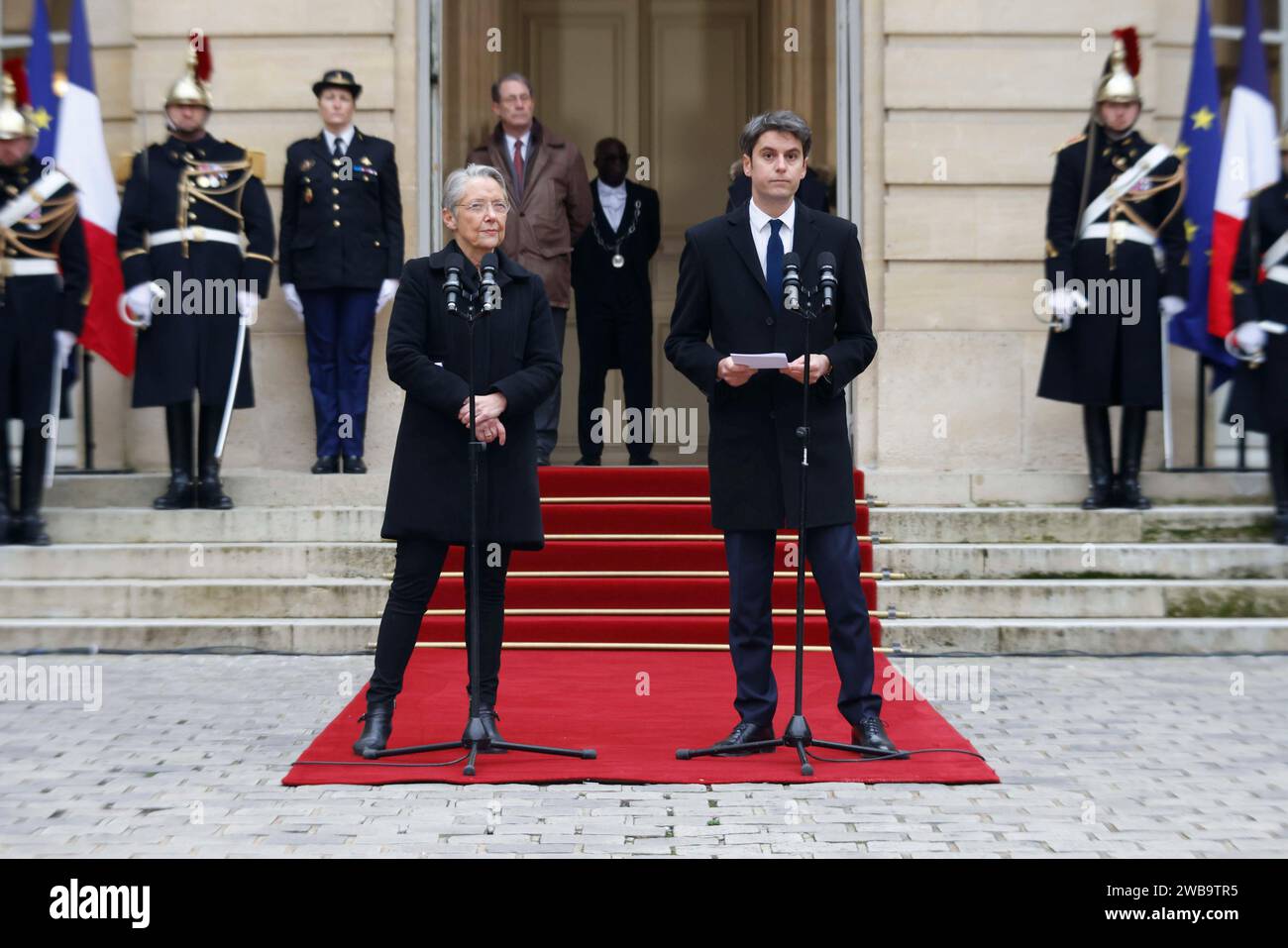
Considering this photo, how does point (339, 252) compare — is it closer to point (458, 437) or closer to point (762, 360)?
point (458, 437)

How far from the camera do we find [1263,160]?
30.5 ft

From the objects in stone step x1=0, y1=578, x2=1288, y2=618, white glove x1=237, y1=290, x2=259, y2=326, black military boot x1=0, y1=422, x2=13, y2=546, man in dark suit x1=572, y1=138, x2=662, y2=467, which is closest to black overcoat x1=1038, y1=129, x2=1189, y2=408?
stone step x1=0, y1=578, x2=1288, y2=618

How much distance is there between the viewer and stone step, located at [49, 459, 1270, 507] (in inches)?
360

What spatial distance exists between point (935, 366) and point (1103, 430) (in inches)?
44.1

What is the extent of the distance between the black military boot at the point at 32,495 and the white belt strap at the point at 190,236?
119cm

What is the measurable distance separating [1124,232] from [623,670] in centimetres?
362

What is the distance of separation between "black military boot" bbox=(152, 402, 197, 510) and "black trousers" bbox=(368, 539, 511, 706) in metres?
3.50

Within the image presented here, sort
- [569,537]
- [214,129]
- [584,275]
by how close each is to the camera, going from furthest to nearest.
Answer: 1. [584,275]
2. [214,129]
3. [569,537]

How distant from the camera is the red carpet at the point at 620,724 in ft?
17.6

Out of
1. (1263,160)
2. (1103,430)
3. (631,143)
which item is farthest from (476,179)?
(631,143)

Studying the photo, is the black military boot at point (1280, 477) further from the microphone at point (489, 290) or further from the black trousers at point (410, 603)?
the microphone at point (489, 290)

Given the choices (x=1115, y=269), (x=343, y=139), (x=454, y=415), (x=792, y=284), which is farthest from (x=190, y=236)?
(x=1115, y=269)

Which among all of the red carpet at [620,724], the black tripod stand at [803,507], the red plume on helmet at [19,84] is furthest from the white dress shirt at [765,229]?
the red plume on helmet at [19,84]

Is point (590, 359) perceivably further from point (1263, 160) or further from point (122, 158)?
point (1263, 160)
